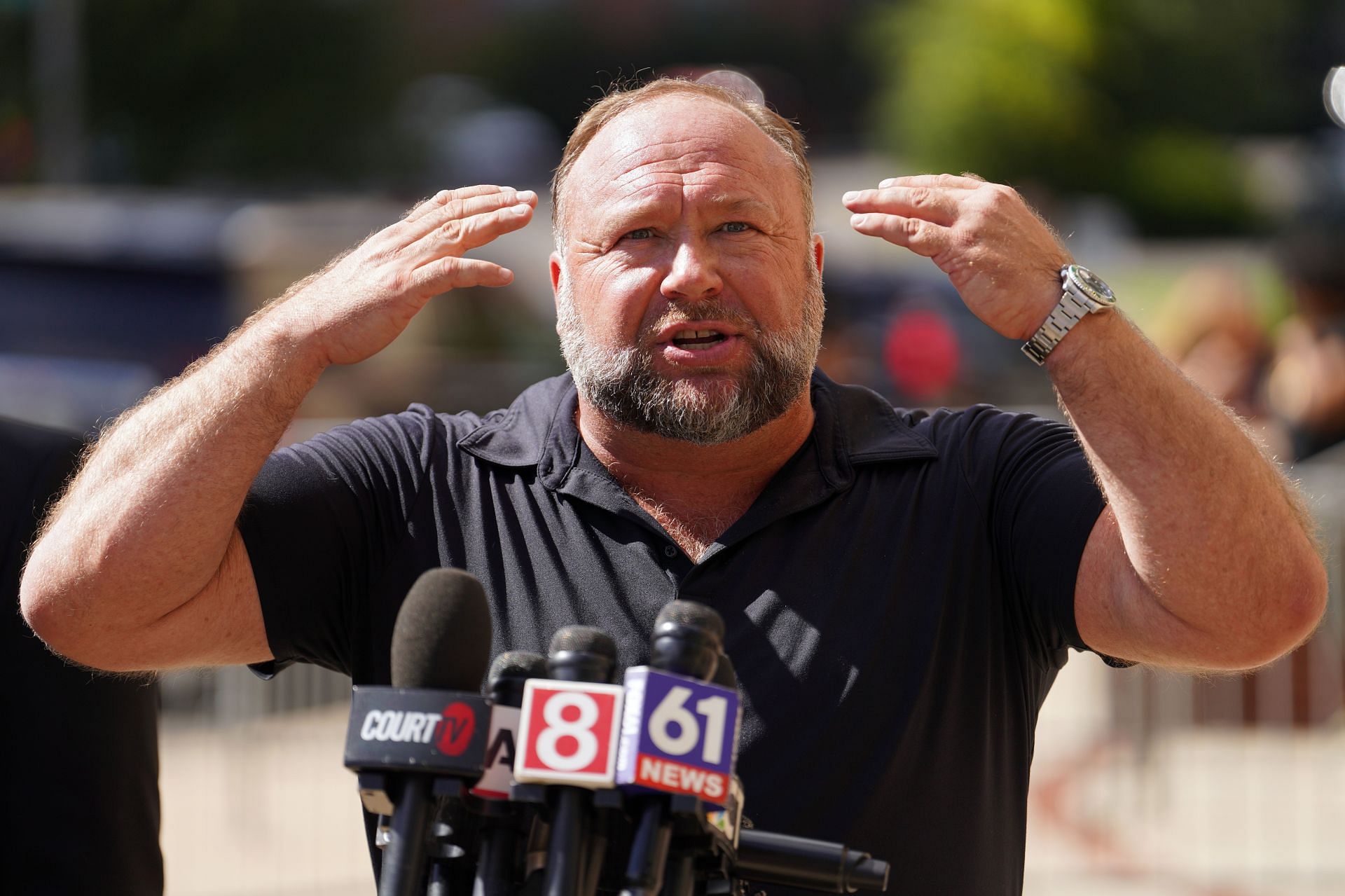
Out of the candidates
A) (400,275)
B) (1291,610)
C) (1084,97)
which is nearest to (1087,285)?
(1291,610)

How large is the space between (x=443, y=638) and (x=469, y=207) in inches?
41.1

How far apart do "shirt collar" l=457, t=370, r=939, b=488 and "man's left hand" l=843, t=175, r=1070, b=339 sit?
43 centimetres

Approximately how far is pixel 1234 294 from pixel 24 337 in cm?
914

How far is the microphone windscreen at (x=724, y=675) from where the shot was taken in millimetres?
1922

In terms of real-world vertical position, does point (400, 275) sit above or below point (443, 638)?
above

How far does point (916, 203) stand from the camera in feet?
8.57

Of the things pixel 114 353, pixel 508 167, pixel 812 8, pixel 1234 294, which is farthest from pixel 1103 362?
pixel 812 8

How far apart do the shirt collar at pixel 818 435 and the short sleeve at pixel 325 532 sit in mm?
163

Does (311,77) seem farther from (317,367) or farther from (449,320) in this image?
(317,367)

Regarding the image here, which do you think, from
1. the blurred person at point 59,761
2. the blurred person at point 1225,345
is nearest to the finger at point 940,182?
the blurred person at point 59,761

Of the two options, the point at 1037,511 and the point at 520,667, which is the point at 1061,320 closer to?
the point at 1037,511

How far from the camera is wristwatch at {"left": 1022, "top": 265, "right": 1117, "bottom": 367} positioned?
259 cm

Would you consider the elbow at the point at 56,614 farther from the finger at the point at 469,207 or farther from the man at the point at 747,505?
the finger at the point at 469,207

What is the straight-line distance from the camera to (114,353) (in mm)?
12867
